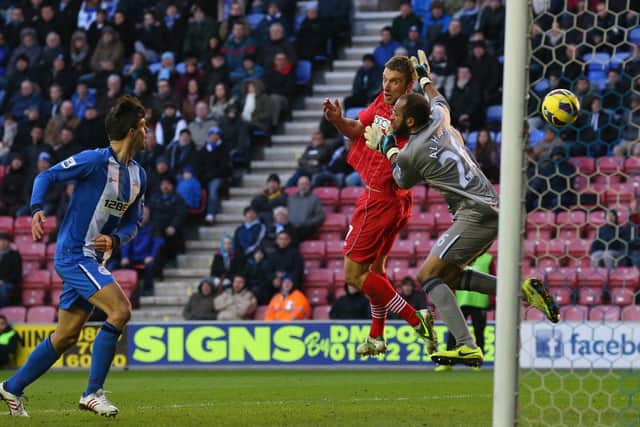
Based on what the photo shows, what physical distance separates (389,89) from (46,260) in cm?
1121

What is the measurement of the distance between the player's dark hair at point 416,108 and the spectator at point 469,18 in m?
10.9

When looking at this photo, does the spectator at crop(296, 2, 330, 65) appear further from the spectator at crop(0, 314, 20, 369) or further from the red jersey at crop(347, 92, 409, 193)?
the red jersey at crop(347, 92, 409, 193)

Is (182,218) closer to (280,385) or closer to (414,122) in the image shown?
(280,385)

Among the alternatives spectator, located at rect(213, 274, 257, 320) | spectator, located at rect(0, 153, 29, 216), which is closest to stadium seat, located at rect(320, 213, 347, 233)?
spectator, located at rect(213, 274, 257, 320)

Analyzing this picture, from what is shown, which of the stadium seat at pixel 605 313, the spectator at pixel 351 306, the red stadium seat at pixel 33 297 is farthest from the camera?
the red stadium seat at pixel 33 297

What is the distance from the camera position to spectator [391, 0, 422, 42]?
63.2 feet

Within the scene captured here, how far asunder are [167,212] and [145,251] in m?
0.68

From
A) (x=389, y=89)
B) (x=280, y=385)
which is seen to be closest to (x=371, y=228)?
(x=389, y=89)

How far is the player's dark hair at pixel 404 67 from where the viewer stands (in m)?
8.78

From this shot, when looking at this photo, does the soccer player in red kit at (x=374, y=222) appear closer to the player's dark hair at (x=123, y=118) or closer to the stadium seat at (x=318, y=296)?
the player's dark hair at (x=123, y=118)

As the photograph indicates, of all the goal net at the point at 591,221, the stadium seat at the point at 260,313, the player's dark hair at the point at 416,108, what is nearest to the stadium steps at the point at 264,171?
the stadium seat at the point at 260,313

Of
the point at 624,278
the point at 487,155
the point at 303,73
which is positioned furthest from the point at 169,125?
the point at 624,278

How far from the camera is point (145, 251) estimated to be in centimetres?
1814

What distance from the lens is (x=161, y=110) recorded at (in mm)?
19984
